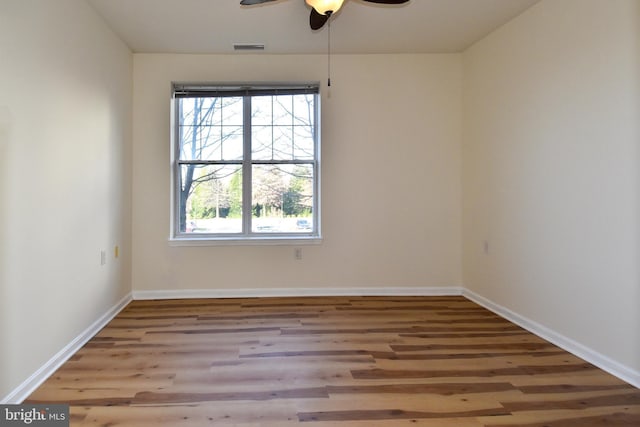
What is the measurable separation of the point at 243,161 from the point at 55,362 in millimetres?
2414

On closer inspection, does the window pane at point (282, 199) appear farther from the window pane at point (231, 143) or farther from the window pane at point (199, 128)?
the window pane at point (199, 128)

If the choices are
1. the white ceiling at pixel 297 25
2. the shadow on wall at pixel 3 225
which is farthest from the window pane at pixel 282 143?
the shadow on wall at pixel 3 225

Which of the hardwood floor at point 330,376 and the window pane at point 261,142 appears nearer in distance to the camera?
the hardwood floor at point 330,376

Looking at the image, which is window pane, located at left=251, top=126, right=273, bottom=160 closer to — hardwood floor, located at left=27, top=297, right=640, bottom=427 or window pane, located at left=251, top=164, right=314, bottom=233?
window pane, located at left=251, top=164, right=314, bottom=233

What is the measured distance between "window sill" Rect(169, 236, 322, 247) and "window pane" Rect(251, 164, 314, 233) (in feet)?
0.47

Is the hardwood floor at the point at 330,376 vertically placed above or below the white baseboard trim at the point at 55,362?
below

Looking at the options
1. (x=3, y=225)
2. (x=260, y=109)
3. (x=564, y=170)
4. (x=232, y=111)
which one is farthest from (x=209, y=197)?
(x=564, y=170)

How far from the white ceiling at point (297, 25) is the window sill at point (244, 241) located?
200 centimetres

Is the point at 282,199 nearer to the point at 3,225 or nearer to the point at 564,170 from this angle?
the point at 3,225

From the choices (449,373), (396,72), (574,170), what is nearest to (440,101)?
(396,72)

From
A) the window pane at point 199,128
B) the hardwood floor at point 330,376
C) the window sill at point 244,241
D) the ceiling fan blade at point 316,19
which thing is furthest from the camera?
the window pane at point 199,128

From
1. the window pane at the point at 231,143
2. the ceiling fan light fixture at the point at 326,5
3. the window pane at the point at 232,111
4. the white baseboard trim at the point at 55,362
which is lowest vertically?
the white baseboard trim at the point at 55,362

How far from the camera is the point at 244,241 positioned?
3.87 m

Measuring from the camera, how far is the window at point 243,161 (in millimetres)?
3926
